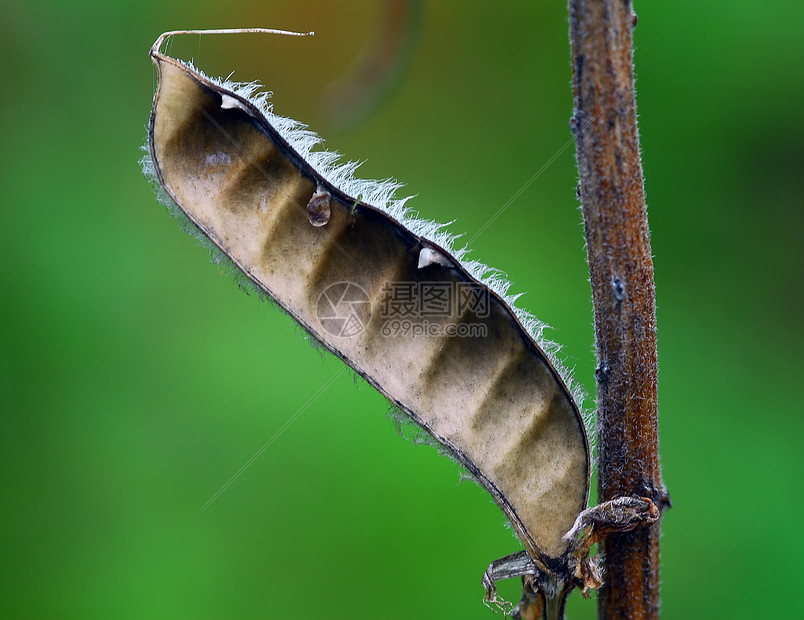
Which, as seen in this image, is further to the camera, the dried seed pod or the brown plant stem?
the dried seed pod

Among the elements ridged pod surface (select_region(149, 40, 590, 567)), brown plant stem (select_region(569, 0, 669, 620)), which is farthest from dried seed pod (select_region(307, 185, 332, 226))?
brown plant stem (select_region(569, 0, 669, 620))

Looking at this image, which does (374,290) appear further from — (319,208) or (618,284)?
(618,284)

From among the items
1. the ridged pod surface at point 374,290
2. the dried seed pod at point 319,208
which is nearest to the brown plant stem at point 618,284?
the ridged pod surface at point 374,290

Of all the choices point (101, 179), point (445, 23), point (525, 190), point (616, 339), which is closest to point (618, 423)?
point (616, 339)

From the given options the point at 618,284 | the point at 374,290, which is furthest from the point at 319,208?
the point at 618,284

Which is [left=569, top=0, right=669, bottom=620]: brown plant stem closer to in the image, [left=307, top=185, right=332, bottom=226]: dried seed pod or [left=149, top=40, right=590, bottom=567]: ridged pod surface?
[left=149, top=40, right=590, bottom=567]: ridged pod surface

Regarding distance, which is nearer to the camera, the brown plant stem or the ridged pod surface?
the brown plant stem

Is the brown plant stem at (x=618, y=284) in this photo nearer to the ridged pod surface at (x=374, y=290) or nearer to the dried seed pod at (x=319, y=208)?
the ridged pod surface at (x=374, y=290)
